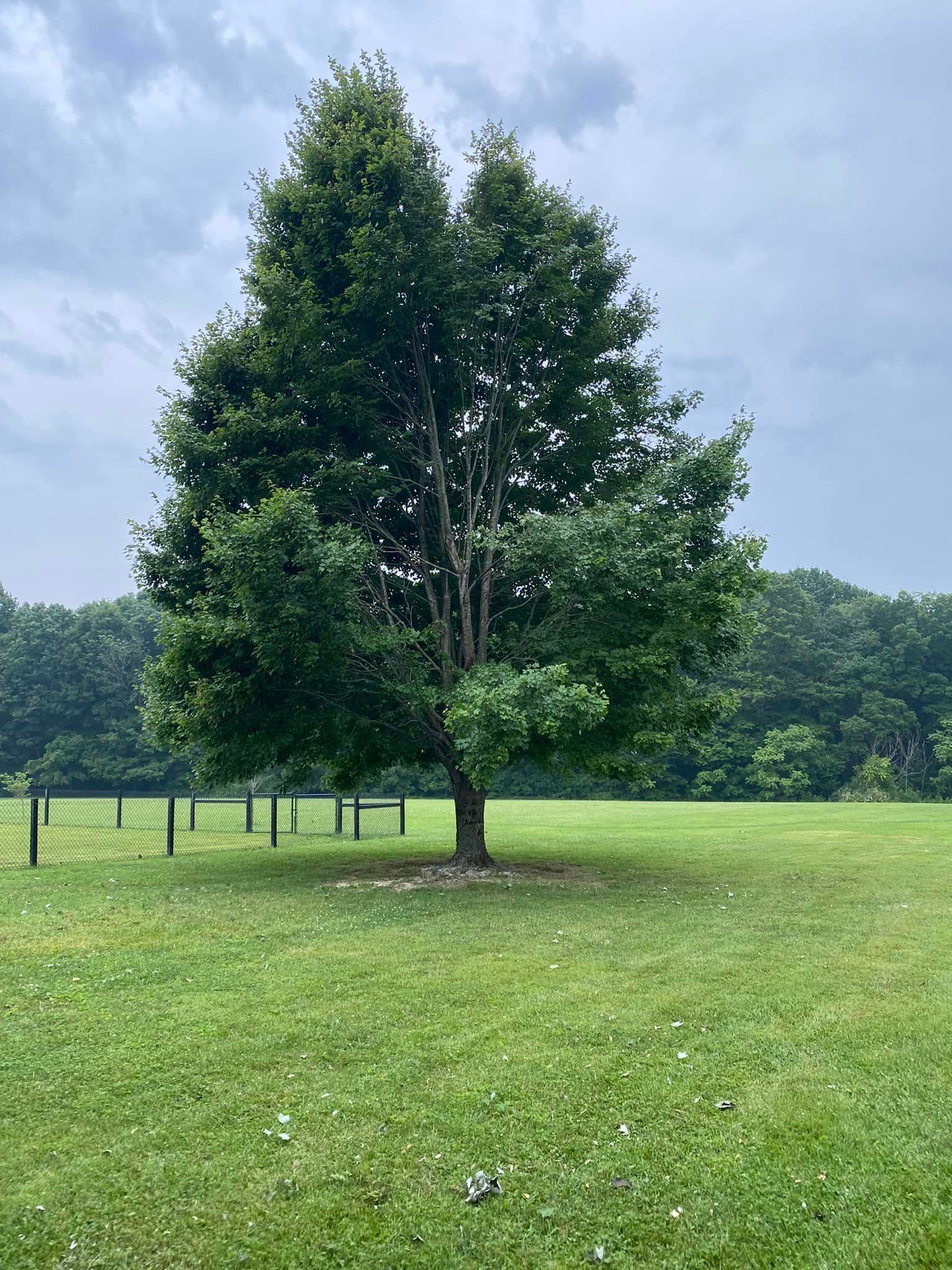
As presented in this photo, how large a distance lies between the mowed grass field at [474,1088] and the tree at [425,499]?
12.4 feet

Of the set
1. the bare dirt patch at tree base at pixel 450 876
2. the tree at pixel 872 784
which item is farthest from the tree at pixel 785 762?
the bare dirt patch at tree base at pixel 450 876

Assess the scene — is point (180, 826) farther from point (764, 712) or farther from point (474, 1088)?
point (764, 712)

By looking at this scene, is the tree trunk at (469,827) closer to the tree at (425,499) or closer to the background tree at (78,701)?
the tree at (425,499)

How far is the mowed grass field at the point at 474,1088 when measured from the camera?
10.3 feet

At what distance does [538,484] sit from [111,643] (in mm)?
63740

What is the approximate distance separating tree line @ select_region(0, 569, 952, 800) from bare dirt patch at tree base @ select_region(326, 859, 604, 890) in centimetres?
4560

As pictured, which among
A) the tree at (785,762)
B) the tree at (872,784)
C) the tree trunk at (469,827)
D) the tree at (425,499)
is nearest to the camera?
the tree at (425,499)

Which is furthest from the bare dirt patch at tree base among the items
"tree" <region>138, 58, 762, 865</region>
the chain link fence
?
the chain link fence

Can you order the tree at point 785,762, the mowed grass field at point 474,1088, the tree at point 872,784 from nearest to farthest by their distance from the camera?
the mowed grass field at point 474,1088 → the tree at point 872,784 → the tree at point 785,762

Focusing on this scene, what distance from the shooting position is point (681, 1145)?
12.3 ft

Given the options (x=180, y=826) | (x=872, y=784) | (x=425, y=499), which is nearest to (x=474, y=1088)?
(x=425, y=499)

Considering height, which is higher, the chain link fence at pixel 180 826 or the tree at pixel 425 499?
the tree at pixel 425 499

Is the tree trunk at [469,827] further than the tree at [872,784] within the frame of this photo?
No

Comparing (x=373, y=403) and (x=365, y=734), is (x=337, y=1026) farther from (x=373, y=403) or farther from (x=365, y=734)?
(x=373, y=403)
